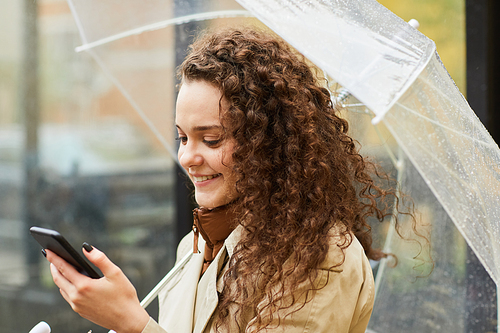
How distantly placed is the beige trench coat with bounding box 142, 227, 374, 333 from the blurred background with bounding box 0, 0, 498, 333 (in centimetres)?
165

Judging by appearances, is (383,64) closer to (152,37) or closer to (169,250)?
(152,37)

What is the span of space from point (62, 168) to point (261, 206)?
2416 millimetres

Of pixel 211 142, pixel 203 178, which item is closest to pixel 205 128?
pixel 211 142

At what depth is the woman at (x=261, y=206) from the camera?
1211mm

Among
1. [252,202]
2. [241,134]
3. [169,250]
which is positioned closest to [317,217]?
[252,202]

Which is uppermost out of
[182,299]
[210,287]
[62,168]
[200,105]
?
[200,105]

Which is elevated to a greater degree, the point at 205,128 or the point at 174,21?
the point at 174,21

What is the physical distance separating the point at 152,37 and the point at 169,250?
→ 5.79 ft

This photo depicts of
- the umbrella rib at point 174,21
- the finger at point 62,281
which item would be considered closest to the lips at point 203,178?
the finger at point 62,281

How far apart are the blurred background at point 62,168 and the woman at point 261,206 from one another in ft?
5.67

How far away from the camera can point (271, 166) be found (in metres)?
1.34

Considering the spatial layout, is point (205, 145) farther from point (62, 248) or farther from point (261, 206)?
point (62, 248)

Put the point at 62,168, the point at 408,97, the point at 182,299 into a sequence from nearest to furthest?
1. the point at 408,97
2. the point at 182,299
3. the point at 62,168

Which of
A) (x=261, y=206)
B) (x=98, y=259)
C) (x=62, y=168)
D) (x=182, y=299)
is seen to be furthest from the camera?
(x=62, y=168)
